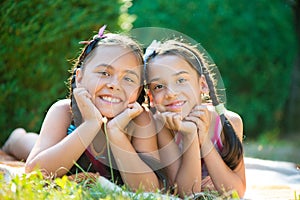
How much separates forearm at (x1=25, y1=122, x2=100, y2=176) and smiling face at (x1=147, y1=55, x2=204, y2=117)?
1.39 feet

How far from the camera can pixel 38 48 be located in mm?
5359

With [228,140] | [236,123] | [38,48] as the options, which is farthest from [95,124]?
[38,48]

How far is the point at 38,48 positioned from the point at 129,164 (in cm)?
240

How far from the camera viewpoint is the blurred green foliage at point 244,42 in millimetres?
8539

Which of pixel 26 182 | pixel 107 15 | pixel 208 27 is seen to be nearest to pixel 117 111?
pixel 26 182

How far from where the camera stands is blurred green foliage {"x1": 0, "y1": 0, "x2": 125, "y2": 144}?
518cm

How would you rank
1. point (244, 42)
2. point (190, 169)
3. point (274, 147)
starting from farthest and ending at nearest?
point (244, 42) < point (274, 147) < point (190, 169)

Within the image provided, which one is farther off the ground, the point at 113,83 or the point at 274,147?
the point at 113,83

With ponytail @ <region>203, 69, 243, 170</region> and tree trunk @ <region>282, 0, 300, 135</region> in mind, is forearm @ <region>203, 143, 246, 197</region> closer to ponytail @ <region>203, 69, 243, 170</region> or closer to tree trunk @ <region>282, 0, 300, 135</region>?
ponytail @ <region>203, 69, 243, 170</region>

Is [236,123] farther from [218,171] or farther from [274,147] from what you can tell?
[274,147]

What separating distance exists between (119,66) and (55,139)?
586 mm

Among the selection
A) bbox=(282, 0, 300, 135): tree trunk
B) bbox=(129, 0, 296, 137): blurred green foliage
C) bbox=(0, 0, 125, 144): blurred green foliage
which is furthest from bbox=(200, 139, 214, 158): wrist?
bbox=(282, 0, 300, 135): tree trunk

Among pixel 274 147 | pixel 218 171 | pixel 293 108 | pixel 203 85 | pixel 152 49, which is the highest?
pixel 152 49

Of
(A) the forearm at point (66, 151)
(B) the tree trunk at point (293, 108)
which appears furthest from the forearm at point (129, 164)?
(B) the tree trunk at point (293, 108)
